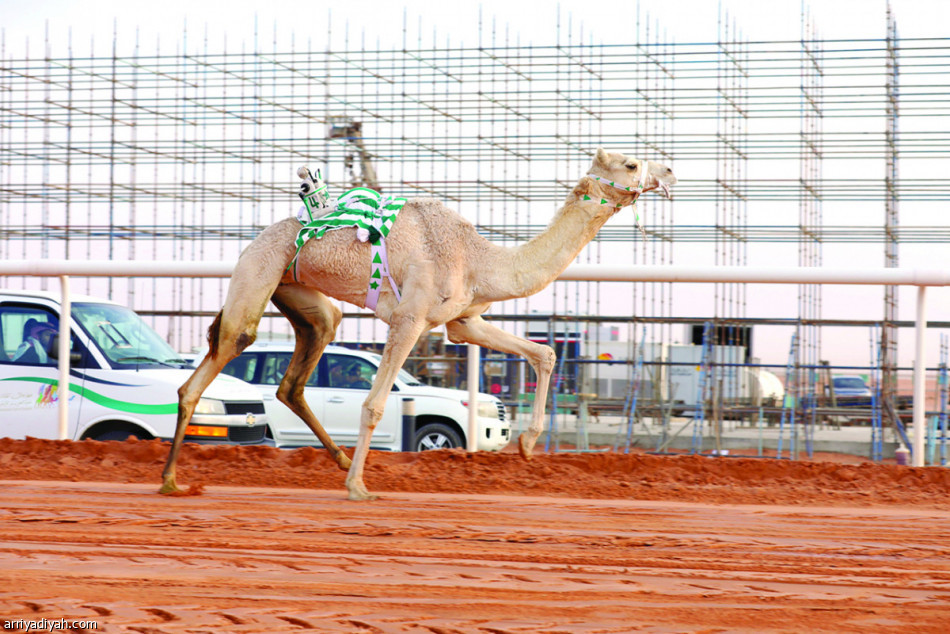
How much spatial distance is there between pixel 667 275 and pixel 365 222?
1.93m

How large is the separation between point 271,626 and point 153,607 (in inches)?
16.1

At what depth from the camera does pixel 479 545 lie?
3.90 metres

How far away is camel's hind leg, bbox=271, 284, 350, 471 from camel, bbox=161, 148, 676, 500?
9.4 inches

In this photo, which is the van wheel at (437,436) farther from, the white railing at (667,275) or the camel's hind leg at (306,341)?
the camel's hind leg at (306,341)

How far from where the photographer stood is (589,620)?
287 centimetres

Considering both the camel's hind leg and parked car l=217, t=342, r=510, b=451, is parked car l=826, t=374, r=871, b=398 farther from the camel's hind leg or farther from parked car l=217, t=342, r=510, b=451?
the camel's hind leg

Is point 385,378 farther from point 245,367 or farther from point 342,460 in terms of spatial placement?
point 245,367

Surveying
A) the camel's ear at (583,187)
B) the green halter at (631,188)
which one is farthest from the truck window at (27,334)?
the green halter at (631,188)

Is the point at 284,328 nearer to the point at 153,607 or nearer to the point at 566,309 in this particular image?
the point at 566,309

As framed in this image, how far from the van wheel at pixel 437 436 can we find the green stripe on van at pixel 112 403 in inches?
152

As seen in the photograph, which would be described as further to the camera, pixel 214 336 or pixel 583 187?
pixel 214 336

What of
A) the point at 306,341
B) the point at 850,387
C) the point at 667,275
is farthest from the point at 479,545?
the point at 850,387

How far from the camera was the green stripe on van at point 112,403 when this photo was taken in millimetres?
7516

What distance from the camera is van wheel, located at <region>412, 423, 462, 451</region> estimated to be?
11.2 meters
